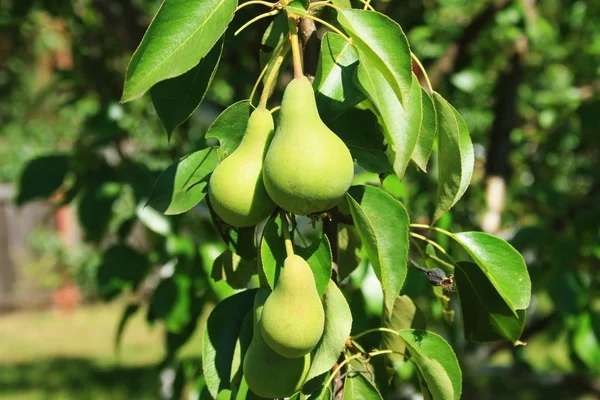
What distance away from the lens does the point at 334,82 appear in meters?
0.67

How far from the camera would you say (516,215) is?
2.37 meters

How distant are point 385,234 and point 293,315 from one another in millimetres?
110

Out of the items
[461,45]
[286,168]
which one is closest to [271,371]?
[286,168]

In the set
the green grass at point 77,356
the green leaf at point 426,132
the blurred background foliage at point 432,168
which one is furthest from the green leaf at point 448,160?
the green grass at point 77,356

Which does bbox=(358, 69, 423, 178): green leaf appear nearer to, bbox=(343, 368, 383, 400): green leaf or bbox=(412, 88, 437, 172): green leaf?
bbox=(412, 88, 437, 172): green leaf

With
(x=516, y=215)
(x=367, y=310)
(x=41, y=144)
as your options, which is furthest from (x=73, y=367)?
(x=367, y=310)

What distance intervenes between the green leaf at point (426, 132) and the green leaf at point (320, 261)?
10 centimetres

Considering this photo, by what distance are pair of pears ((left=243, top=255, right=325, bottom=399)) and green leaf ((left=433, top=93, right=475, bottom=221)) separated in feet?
0.44

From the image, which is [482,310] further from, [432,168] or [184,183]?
[432,168]

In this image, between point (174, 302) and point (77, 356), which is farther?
point (77, 356)

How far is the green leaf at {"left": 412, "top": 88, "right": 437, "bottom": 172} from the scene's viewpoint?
654 mm

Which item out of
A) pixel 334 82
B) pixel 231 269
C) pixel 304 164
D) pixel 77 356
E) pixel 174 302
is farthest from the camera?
pixel 77 356

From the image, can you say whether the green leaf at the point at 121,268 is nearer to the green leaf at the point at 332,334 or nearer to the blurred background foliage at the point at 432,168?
the blurred background foliage at the point at 432,168

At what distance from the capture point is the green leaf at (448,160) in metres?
0.65
